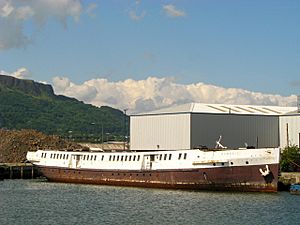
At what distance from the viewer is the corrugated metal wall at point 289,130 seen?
91062 millimetres

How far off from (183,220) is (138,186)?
2669 cm

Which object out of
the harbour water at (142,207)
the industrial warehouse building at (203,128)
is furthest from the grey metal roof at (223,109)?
the harbour water at (142,207)

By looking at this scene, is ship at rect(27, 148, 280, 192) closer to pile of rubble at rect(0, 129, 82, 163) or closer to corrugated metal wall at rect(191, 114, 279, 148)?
corrugated metal wall at rect(191, 114, 279, 148)

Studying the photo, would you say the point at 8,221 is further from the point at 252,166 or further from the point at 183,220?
the point at 252,166

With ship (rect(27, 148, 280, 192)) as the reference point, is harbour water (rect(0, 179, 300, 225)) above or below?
below

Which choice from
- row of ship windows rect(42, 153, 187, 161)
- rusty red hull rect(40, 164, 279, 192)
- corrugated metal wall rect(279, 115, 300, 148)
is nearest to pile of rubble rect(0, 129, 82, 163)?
row of ship windows rect(42, 153, 187, 161)

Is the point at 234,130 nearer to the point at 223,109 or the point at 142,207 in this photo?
the point at 223,109

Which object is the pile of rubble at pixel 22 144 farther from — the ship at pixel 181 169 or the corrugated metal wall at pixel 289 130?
the corrugated metal wall at pixel 289 130

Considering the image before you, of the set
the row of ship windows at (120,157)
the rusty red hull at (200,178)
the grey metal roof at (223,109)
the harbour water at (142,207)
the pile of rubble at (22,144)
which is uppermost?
the grey metal roof at (223,109)

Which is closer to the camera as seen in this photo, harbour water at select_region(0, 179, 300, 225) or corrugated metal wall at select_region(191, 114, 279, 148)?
harbour water at select_region(0, 179, 300, 225)

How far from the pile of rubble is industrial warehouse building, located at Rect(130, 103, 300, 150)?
25.3 meters

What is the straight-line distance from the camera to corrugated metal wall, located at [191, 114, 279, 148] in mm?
89562

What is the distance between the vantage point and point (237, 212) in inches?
1981

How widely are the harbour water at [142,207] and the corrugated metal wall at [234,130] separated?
21.4m
